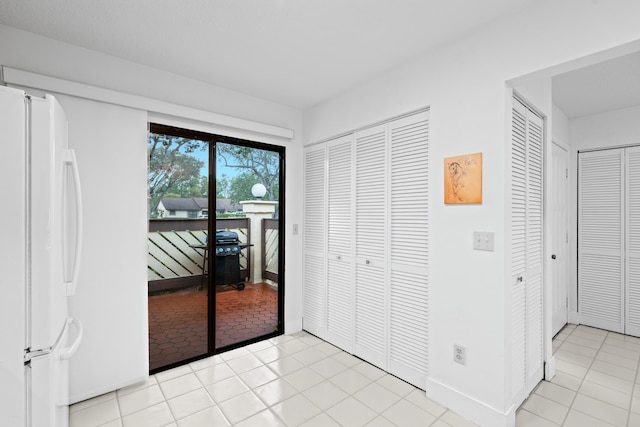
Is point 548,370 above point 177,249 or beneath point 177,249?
beneath

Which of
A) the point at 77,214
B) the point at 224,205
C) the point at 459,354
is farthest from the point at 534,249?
the point at 77,214

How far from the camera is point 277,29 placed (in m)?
2.04

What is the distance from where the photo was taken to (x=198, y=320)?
2.88 metres

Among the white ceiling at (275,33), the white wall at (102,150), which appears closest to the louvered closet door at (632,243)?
the white ceiling at (275,33)

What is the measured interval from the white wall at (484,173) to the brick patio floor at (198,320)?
6.22ft

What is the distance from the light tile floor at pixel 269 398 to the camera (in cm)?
201

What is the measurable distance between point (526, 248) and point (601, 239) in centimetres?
232

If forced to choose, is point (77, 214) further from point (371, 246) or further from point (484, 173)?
point (484, 173)

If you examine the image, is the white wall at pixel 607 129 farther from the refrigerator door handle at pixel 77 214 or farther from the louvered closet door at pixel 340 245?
the refrigerator door handle at pixel 77 214

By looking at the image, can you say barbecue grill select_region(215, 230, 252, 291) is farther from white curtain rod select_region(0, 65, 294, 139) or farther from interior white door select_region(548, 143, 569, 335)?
interior white door select_region(548, 143, 569, 335)

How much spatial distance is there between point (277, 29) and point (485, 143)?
160 centimetres

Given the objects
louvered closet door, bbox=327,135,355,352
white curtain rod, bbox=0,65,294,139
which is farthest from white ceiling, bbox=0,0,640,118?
louvered closet door, bbox=327,135,355,352

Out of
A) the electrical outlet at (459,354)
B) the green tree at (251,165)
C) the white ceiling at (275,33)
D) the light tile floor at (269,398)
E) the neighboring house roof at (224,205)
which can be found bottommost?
the light tile floor at (269,398)

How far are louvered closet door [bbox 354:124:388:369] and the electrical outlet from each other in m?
0.65
